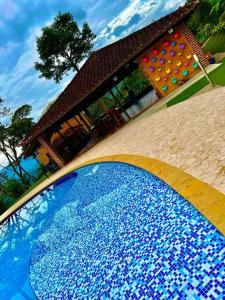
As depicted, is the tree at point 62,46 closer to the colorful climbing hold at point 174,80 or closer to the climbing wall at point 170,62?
the climbing wall at point 170,62

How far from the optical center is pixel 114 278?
18.8ft

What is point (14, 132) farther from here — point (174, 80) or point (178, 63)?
point (178, 63)

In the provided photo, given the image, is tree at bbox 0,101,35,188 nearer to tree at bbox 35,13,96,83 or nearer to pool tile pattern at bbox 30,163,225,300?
tree at bbox 35,13,96,83

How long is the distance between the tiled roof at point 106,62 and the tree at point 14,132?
38.4 ft

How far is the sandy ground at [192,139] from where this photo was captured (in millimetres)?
6102

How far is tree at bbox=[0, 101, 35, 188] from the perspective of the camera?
29047 millimetres

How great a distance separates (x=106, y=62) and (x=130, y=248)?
45.1ft

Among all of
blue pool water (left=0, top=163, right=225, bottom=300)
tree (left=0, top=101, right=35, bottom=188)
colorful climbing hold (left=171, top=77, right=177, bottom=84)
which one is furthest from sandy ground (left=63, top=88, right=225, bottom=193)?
tree (left=0, top=101, right=35, bottom=188)

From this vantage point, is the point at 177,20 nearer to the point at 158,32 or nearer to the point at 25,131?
the point at 158,32

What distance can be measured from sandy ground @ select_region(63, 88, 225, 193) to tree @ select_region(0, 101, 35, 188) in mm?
19450

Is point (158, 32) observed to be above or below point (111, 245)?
above

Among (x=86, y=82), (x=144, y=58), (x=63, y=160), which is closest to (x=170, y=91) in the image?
(x=144, y=58)

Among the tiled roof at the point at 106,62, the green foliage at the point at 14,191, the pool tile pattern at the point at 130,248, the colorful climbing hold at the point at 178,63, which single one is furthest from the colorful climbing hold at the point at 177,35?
the green foliage at the point at 14,191

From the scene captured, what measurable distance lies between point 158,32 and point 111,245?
11.8 m
